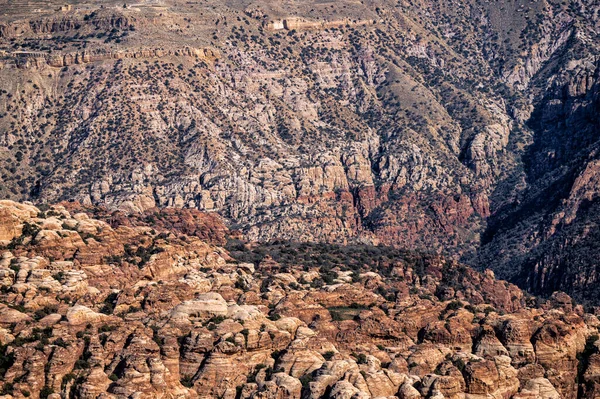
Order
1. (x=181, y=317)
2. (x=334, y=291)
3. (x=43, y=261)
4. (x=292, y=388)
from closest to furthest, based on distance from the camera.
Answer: (x=292, y=388), (x=181, y=317), (x=43, y=261), (x=334, y=291)

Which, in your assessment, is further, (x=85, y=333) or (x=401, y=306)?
(x=401, y=306)

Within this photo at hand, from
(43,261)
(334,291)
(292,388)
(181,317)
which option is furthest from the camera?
(334,291)

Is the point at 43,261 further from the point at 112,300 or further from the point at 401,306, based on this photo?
the point at 401,306

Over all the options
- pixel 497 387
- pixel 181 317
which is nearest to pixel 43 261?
pixel 181 317

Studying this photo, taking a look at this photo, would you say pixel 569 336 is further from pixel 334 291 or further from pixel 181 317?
pixel 181 317

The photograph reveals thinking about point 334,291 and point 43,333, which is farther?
point 334,291

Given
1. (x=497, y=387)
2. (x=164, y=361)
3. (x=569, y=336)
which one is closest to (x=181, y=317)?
(x=164, y=361)
